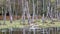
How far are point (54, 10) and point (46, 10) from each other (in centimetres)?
135

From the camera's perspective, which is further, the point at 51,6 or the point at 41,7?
the point at 41,7

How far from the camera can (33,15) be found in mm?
34875

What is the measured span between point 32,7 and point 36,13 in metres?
1.81

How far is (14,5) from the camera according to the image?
32.8 m

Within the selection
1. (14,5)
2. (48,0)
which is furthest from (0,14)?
(48,0)

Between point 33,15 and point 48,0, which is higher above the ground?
point 48,0

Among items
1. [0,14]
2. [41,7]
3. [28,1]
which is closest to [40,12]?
[41,7]

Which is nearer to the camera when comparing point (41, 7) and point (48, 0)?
point (48, 0)

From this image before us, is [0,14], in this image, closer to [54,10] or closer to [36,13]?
[36,13]

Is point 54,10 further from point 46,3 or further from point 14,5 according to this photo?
point 14,5

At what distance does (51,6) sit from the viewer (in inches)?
1284

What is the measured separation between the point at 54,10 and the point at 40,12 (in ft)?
7.72

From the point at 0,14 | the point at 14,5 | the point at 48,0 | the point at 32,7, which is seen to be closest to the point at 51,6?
the point at 48,0

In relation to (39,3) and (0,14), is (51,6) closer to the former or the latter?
(39,3)
